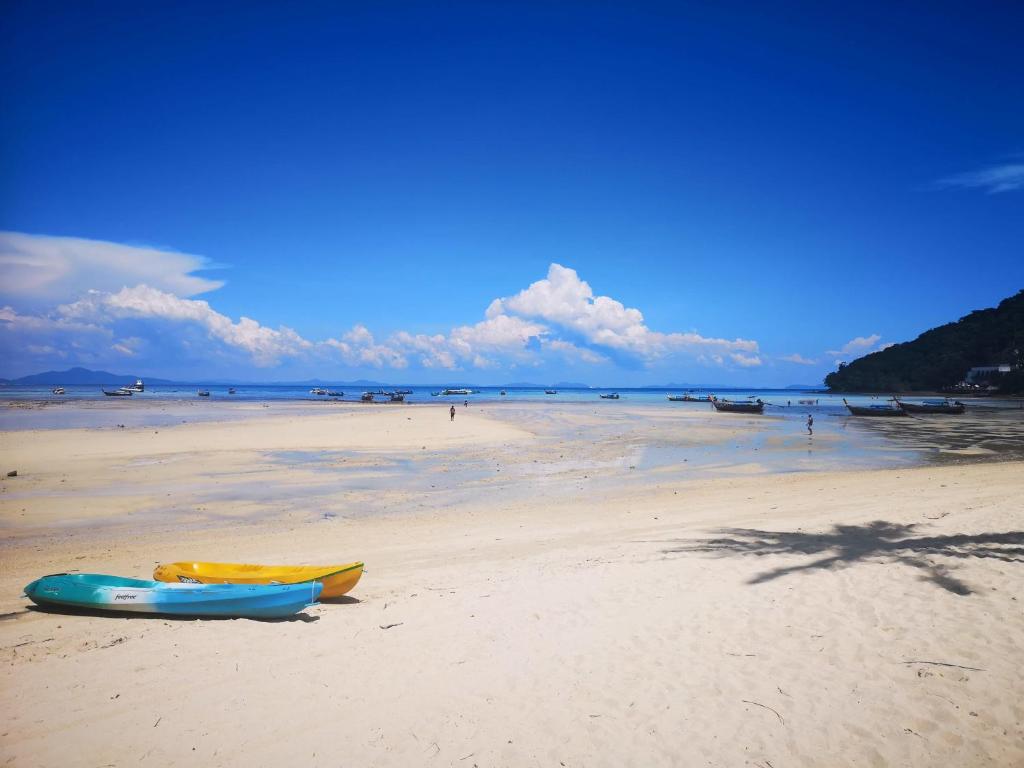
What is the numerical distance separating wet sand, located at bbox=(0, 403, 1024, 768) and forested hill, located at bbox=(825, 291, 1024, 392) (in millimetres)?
125661

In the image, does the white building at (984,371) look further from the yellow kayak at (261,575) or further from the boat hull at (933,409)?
the yellow kayak at (261,575)

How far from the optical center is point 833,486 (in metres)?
17.6

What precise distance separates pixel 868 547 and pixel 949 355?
149 m

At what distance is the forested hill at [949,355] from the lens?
4577 inches

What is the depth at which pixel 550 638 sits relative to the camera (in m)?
6.52

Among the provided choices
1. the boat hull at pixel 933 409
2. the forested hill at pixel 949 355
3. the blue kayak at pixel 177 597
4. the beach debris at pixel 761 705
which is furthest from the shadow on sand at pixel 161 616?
the forested hill at pixel 949 355

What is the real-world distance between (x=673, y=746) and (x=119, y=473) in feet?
72.8

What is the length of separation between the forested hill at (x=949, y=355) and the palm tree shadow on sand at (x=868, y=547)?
406 feet

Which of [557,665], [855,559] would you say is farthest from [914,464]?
[557,665]

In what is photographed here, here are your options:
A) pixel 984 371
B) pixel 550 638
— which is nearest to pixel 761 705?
pixel 550 638

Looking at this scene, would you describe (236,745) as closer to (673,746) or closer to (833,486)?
(673,746)

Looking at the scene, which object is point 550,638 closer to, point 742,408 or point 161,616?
point 161,616

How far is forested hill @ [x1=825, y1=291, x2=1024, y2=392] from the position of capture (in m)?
116

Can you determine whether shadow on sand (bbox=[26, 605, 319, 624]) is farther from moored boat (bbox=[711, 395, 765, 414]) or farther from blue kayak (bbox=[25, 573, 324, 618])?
moored boat (bbox=[711, 395, 765, 414])
